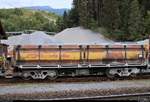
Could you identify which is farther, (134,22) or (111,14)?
(111,14)

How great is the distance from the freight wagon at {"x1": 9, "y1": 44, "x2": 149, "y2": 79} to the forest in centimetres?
3339

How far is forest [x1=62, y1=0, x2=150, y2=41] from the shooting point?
6844 centimetres

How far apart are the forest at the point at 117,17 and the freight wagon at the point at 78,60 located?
3339cm

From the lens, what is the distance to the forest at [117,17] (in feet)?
225

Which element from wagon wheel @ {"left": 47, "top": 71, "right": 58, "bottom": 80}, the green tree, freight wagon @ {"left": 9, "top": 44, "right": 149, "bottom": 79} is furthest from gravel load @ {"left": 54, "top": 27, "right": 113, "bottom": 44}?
wagon wheel @ {"left": 47, "top": 71, "right": 58, "bottom": 80}

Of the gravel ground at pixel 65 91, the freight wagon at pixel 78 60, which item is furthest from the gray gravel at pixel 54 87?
the freight wagon at pixel 78 60

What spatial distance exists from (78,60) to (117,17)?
128ft

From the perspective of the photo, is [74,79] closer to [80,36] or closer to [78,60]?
[78,60]

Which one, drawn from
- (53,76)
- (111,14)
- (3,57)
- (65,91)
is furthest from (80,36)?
(65,91)

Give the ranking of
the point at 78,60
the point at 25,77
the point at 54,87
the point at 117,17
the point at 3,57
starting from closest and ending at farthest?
1. the point at 54,87
2. the point at 25,77
3. the point at 78,60
4. the point at 3,57
5. the point at 117,17

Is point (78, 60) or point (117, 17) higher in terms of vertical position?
point (117, 17)

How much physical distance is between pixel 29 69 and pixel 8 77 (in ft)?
5.05

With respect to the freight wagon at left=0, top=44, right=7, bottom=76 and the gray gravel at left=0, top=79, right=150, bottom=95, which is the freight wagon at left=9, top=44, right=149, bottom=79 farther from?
the gray gravel at left=0, top=79, right=150, bottom=95

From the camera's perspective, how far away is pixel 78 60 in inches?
1282
